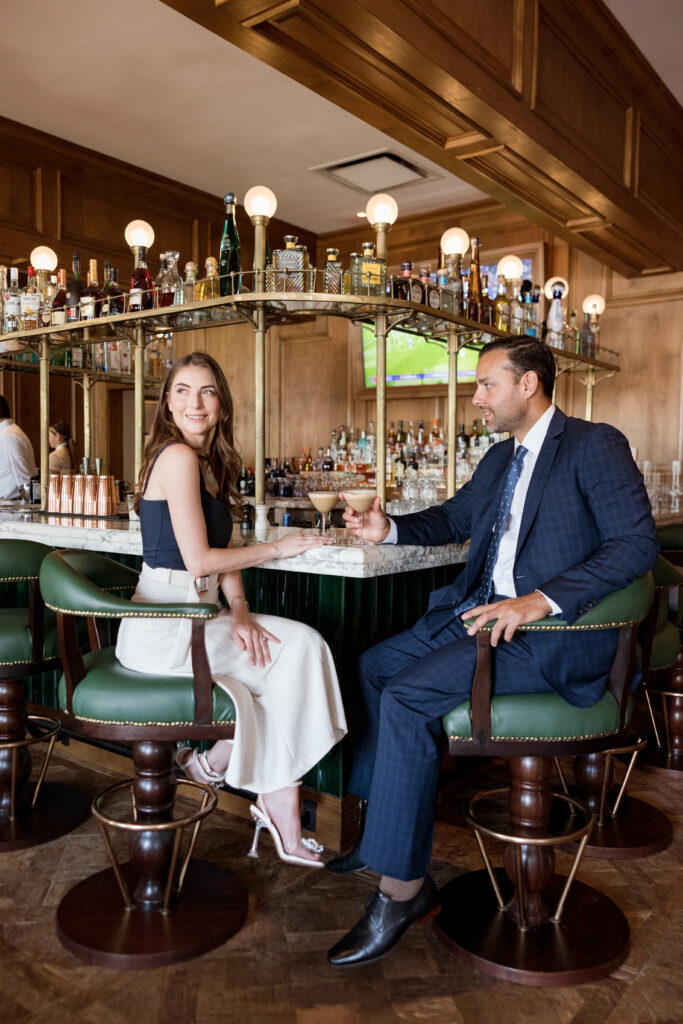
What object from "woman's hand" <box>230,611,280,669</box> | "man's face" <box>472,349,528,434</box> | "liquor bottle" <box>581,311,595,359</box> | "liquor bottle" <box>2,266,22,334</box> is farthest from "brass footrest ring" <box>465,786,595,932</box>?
"liquor bottle" <box>581,311,595,359</box>

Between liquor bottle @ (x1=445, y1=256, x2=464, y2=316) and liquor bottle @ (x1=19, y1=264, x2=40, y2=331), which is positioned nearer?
liquor bottle @ (x1=445, y1=256, x2=464, y2=316)

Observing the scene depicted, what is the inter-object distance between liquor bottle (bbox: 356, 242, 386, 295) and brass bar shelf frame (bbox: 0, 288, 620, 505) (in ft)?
0.23

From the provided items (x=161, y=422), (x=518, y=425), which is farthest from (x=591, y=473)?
(x=161, y=422)

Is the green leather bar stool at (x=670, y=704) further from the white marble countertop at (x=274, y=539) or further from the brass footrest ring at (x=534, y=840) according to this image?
the brass footrest ring at (x=534, y=840)

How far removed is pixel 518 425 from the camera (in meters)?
2.29

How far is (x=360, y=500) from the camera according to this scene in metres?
2.47

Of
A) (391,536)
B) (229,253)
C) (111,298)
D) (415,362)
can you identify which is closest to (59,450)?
(111,298)

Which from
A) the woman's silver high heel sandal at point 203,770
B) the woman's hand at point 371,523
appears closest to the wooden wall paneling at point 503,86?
the woman's hand at point 371,523

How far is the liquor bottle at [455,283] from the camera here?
3.35m

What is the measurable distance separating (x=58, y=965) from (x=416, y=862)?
88 centimetres

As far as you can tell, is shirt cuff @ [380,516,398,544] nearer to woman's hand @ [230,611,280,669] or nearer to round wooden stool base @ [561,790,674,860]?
woman's hand @ [230,611,280,669]

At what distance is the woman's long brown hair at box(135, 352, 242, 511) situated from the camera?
91.0 inches

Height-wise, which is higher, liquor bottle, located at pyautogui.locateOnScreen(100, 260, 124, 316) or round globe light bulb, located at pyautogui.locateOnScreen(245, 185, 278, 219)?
round globe light bulb, located at pyautogui.locateOnScreen(245, 185, 278, 219)

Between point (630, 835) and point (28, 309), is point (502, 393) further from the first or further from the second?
point (28, 309)
